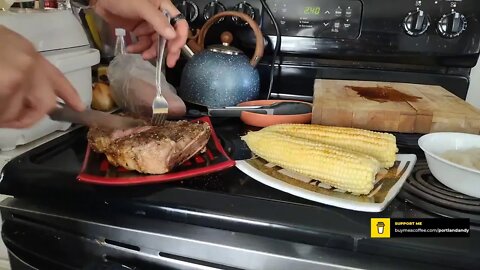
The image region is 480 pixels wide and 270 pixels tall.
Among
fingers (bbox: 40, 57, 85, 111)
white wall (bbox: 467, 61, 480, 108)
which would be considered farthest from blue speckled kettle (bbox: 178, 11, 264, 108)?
white wall (bbox: 467, 61, 480, 108)

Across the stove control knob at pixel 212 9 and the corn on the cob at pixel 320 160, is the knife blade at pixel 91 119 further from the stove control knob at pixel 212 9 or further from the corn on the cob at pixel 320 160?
the stove control knob at pixel 212 9

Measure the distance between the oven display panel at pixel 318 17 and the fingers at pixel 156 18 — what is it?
0.34 m

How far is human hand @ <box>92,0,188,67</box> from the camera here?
683 millimetres

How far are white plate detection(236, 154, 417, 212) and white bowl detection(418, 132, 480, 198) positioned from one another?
38 mm

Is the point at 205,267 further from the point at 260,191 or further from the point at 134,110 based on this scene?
the point at 134,110

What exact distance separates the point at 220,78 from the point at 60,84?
42 cm

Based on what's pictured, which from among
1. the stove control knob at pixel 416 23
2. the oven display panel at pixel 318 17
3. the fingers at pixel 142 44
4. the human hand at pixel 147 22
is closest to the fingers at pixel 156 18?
the human hand at pixel 147 22

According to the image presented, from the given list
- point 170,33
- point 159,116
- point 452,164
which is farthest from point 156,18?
point 452,164

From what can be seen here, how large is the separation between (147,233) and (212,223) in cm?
9

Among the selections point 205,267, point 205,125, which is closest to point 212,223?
point 205,267

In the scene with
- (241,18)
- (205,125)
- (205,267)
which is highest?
(241,18)

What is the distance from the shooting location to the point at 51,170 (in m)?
0.58

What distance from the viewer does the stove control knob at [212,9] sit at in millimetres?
966

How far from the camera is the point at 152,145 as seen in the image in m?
0.57
